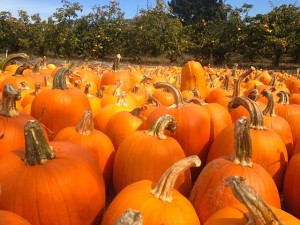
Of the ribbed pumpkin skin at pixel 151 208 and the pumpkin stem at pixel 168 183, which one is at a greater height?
the pumpkin stem at pixel 168 183

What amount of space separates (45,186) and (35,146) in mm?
198

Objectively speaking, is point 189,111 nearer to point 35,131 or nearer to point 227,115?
point 227,115

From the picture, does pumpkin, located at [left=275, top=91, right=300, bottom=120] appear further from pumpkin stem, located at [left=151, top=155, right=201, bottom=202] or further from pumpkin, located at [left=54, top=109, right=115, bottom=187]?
pumpkin stem, located at [left=151, top=155, right=201, bottom=202]

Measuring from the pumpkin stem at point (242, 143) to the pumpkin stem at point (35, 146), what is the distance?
3.18 feet

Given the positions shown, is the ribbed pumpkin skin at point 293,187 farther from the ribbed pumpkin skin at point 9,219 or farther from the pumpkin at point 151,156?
the ribbed pumpkin skin at point 9,219

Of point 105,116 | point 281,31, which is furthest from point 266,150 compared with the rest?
point 281,31

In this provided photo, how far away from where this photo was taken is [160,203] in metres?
1.55

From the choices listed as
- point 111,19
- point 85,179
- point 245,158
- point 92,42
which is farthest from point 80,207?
point 111,19

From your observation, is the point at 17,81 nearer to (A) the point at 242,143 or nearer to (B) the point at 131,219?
(A) the point at 242,143

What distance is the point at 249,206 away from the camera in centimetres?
119

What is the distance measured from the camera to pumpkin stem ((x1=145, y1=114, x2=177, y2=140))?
7.18ft

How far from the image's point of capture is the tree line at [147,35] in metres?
25.2

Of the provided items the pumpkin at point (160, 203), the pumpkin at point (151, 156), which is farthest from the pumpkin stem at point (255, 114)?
the pumpkin at point (160, 203)

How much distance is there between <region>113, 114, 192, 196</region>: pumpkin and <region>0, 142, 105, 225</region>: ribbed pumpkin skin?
1.19ft
